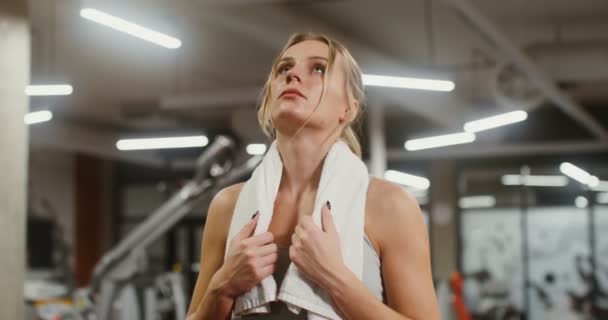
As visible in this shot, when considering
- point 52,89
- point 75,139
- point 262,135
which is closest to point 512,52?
point 52,89

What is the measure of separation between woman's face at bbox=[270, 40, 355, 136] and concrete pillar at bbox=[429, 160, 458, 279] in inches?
440

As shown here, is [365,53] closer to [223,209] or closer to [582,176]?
[582,176]

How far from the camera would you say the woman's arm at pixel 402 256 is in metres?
1.31

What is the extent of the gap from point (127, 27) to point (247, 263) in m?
3.18

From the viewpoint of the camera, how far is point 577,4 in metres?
7.28

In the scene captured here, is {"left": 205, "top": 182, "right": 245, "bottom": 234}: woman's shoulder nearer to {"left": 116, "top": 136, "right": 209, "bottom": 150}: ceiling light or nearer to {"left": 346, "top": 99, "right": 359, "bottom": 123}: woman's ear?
{"left": 346, "top": 99, "right": 359, "bottom": 123}: woman's ear

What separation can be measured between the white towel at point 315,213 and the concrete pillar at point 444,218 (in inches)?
439

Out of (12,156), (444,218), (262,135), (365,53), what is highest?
(365,53)

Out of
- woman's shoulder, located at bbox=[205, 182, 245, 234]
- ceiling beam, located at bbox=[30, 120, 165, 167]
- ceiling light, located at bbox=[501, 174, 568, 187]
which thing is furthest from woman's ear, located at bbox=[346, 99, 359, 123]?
ceiling light, located at bbox=[501, 174, 568, 187]

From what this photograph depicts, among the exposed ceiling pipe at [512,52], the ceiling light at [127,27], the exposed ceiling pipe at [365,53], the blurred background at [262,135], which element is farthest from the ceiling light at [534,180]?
the ceiling light at [127,27]

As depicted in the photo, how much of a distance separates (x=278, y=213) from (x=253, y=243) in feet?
0.45

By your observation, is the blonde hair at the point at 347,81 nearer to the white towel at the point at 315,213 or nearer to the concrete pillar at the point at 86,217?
the white towel at the point at 315,213

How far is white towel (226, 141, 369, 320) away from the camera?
1273mm

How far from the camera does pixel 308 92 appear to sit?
1398 mm
